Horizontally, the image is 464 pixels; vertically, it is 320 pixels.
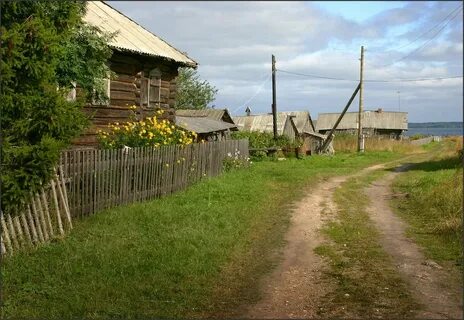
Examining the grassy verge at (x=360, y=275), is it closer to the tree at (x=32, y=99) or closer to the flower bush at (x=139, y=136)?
the tree at (x=32, y=99)

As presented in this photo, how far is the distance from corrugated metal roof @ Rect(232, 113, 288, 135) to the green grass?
3226 centimetres

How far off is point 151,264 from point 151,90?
36.0 feet

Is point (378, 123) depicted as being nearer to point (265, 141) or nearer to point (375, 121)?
point (375, 121)

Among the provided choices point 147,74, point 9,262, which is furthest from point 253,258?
point 147,74

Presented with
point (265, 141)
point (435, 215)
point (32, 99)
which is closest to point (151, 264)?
point (32, 99)

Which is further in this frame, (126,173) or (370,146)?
(370,146)

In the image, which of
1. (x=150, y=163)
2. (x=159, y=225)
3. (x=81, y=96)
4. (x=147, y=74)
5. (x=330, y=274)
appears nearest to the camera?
(x=330, y=274)

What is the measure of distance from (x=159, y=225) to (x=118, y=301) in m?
3.38

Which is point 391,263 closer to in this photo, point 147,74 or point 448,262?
point 448,262

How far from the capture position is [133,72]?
1556cm

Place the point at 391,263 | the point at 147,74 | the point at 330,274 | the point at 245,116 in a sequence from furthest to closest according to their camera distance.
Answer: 1. the point at 245,116
2. the point at 147,74
3. the point at 391,263
4. the point at 330,274

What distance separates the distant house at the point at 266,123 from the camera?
1695 inches

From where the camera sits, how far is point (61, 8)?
725cm

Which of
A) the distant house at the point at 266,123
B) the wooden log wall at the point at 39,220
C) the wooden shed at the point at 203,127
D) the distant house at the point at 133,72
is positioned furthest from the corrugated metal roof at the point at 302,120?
the wooden log wall at the point at 39,220
